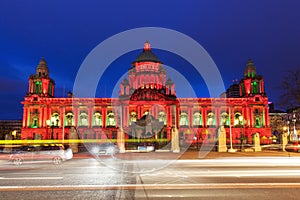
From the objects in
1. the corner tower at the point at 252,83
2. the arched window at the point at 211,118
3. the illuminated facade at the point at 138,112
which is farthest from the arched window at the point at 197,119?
the corner tower at the point at 252,83

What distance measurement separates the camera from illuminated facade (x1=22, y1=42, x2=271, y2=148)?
97.1m

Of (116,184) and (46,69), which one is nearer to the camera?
(116,184)

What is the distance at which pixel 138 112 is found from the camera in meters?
96.7

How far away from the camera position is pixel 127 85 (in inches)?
4328

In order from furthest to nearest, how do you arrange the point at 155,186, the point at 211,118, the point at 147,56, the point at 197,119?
the point at 147,56 → the point at 211,118 → the point at 197,119 → the point at 155,186

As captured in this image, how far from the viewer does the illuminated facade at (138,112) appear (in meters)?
97.1

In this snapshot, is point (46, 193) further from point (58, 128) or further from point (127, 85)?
point (127, 85)

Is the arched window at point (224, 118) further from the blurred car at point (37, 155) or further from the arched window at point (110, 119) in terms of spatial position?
the blurred car at point (37, 155)

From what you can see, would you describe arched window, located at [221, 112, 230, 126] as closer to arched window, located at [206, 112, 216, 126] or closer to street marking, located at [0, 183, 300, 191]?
arched window, located at [206, 112, 216, 126]

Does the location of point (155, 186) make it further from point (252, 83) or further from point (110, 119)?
point (252, 83)

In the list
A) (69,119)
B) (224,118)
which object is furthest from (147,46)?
(69,119)

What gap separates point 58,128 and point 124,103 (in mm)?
23372

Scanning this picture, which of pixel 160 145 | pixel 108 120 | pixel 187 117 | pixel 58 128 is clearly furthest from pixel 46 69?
pixel 160 145

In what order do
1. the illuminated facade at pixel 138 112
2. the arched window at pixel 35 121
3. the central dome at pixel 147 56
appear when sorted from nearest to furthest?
the illuminated facade at pixel 138 112
the arched window at pixel 35 121
the central dome at pixel 147 56
